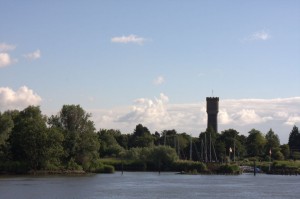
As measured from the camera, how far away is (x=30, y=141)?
111m

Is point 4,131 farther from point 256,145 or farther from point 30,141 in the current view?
point 256,145

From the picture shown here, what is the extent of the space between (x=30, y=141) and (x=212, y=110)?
9794 cm

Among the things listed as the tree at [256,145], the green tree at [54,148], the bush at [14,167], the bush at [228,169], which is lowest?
the bush at [14,167]

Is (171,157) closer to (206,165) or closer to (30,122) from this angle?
(206,165)

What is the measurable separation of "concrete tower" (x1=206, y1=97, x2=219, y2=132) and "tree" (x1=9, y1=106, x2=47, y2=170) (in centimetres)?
9130

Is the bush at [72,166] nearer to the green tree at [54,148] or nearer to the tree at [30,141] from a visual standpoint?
the green tree at [54,148]

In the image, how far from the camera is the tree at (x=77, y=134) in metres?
116

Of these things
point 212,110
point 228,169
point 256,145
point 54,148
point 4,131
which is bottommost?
point 228,169

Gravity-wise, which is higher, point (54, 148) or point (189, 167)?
point (54, 148)

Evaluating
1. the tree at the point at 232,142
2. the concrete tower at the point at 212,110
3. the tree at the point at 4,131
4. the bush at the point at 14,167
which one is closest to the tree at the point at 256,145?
the tree at the point at 232,142

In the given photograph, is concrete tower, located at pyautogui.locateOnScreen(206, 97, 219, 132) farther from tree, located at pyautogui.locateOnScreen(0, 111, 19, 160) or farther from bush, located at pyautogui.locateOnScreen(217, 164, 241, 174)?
tree, located at pyautogui.locateOnScreen(0, 111, 19, 160)

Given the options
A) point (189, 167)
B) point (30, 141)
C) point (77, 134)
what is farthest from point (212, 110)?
point (30, 141)

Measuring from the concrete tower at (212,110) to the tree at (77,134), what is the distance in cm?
8388

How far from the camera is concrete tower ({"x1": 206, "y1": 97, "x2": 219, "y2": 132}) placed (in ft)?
646
